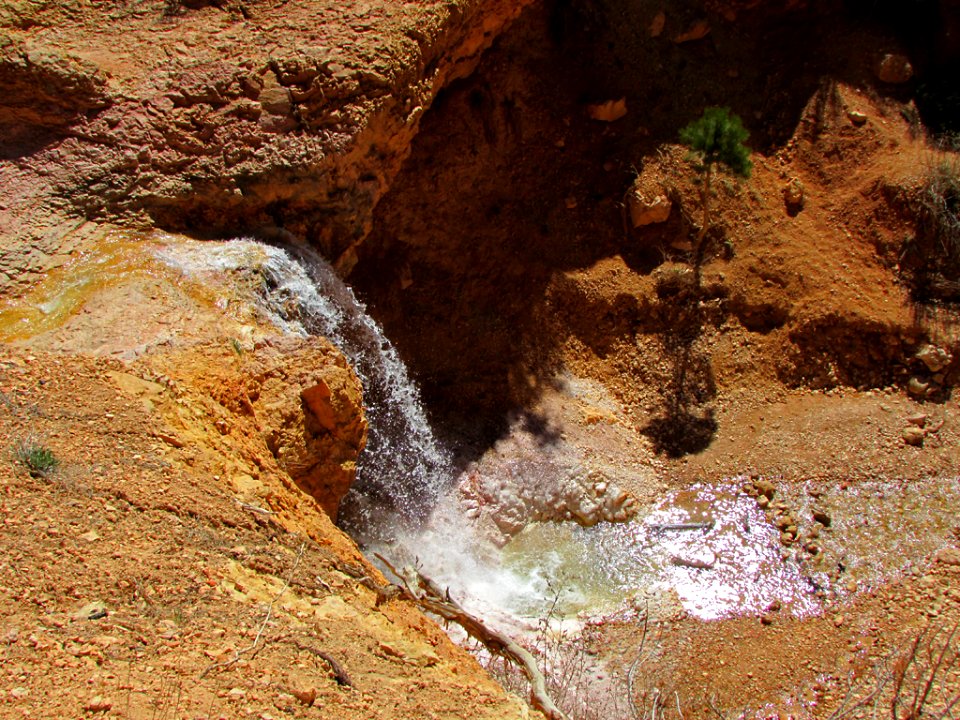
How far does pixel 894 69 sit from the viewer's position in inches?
421

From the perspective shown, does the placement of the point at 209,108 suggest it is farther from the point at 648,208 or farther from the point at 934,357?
the point at 934,357

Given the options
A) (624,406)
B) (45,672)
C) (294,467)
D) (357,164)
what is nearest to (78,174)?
(357,164)

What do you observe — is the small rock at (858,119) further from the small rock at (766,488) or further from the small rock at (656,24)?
Answer: the small rock at (766,488)

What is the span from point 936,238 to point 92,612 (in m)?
10.5

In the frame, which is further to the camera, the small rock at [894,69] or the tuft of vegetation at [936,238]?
the small rock at [894,69]

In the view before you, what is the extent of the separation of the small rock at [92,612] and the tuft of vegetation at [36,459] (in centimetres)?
105

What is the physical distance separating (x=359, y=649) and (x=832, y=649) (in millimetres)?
5170

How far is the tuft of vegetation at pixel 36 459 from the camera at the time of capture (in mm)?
4363

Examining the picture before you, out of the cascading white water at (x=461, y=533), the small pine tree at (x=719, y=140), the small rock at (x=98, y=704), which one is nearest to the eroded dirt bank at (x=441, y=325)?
the small rock at (x=98, y=704)

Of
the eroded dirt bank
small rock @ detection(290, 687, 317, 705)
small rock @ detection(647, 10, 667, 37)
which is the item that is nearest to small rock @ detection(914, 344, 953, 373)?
the eroded dirt bank

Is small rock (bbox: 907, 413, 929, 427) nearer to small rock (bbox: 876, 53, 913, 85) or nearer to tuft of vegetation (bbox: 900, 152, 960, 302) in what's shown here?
tuft of vegetation (bbox: 900, 152, 960, 302)

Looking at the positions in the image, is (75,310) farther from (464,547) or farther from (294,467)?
(464,547)

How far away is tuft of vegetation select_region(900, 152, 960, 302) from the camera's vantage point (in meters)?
9.77

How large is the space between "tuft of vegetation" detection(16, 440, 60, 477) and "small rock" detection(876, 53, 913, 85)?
1134cm
